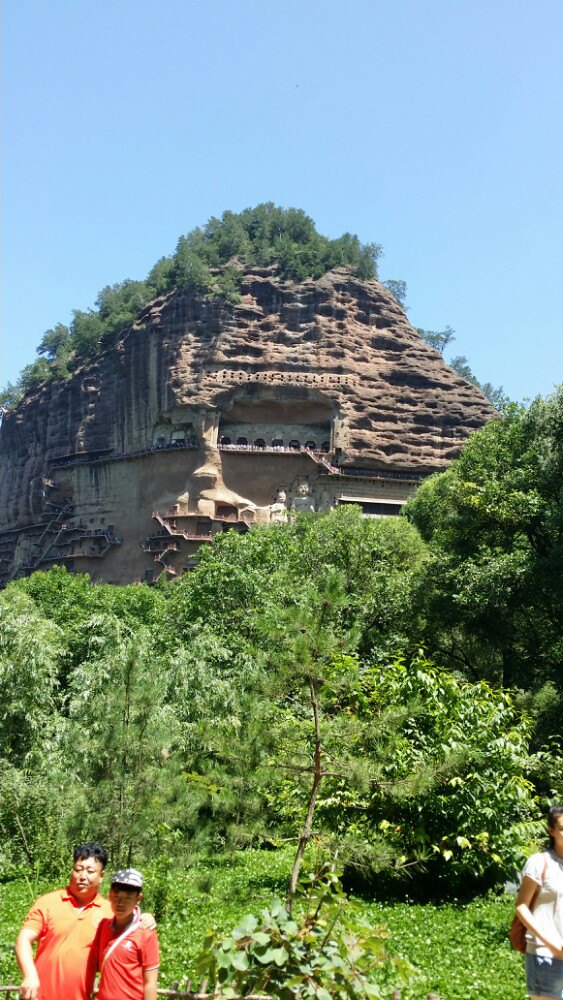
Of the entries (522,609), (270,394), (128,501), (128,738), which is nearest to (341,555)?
(522,609)

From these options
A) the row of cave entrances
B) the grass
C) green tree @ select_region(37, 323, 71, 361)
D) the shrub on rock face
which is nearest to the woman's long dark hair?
the shrub on rock face

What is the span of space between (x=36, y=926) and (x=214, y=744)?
3.98m

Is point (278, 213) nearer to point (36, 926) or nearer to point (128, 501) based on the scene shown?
point (128, 501)

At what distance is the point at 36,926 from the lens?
15.9ft

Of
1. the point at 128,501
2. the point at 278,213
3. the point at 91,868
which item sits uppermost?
the point at 278,213

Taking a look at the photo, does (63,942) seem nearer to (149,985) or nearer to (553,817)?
(149,985)

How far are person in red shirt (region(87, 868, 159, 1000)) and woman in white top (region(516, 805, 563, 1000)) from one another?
1.92 m

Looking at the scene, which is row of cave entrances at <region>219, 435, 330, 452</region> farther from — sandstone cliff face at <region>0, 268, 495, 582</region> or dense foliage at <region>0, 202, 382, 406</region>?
dense foliage at <region>0, 202, 382, 406</region>

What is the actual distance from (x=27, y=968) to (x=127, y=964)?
1.59ft

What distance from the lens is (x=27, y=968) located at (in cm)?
463

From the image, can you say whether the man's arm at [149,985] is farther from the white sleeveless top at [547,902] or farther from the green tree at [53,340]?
the green tree at [53,340]

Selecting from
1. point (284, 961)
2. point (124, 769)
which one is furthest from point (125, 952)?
point (124, 769)

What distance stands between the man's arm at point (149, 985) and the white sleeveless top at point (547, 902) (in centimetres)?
194

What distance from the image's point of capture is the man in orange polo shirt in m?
4.72
